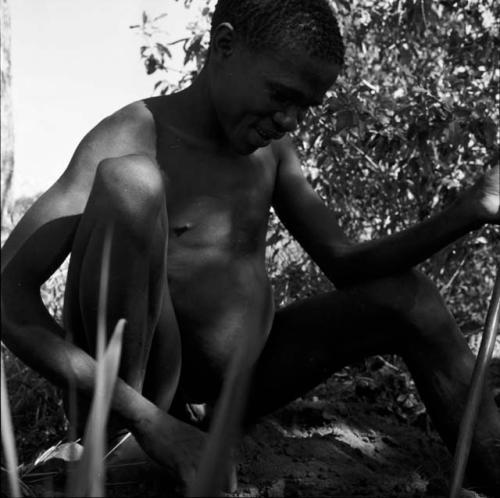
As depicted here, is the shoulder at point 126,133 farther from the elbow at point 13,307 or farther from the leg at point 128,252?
the elbow at point 13,307

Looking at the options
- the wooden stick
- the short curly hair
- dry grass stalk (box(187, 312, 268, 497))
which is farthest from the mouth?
dry grass stalk (box(187, 312, 268, 497))

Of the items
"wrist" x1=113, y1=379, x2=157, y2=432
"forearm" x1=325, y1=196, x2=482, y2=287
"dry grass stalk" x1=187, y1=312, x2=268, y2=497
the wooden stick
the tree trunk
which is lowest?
"dry grass stalk" x1=187, y1=312, x2=268, y2=497

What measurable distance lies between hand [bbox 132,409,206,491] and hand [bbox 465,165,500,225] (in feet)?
2.90

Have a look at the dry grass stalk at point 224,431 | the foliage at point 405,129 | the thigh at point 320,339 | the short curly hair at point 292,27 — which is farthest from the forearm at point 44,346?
the foliage at point 405,129

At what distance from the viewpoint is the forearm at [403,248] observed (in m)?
2.36

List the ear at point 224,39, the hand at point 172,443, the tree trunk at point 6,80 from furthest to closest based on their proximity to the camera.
→ 1. the tree trunk at point 6,80
2. the ear at point 224,39
3. the hand at point 172,443

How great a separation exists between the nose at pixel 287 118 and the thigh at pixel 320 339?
1.69 ft

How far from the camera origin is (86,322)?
225 cm

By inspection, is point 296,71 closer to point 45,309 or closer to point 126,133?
point 126,133

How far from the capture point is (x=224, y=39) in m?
2.51

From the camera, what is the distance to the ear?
98.2 inches

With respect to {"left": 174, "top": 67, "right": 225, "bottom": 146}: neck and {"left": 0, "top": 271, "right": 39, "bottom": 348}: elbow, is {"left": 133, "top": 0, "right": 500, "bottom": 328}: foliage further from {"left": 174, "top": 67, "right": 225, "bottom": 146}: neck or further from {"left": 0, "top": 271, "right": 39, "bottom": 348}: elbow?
{"left": 0, "top": 271, "right": 39, "bottom": 348}: elbow

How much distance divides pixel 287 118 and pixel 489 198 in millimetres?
555

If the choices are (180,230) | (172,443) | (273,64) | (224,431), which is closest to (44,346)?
(172,443)
